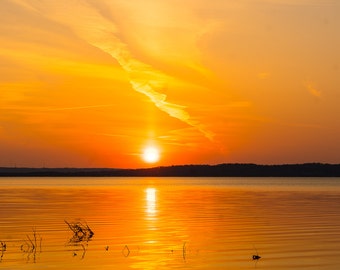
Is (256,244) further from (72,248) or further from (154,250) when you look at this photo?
(72,248)

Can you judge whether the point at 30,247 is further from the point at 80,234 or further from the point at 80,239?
the point at 80,234

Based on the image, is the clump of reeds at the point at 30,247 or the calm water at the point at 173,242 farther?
the clump of reeds at the point at 30,247

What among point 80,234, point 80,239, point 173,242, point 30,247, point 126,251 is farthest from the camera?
point 80,234

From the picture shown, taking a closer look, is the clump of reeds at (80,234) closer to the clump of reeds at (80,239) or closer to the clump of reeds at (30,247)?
the clump of reeds at (80,239)

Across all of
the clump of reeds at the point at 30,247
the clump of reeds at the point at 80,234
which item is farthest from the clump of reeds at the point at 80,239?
the clump of reeds at the point at 30,247

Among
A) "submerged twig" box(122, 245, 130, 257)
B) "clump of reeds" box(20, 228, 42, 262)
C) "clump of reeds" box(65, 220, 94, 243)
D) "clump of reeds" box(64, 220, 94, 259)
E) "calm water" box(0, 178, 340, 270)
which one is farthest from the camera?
"clump of reeds" box(65, 220, 94, 243)

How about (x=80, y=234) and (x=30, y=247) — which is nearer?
(x=30, y=247)

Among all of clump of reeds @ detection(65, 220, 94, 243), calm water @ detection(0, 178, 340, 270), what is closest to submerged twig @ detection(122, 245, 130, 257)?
calm water @ detection(0, 178, 340, 270)

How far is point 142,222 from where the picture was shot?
43.2 metres

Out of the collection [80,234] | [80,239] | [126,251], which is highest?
[80,234]

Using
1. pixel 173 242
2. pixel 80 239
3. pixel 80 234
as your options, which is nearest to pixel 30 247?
pixel 80 239

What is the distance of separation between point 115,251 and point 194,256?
3909 millimetres

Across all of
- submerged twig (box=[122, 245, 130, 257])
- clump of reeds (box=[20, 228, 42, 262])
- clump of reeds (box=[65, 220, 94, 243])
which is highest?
clump of reeds (box=[65, 220, 94, 243])

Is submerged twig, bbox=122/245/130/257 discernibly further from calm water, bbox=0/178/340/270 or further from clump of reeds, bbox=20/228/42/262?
clump of reeds, bbox=20/228/42/262
